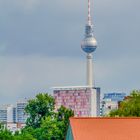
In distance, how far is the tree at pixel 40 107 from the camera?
12038cm

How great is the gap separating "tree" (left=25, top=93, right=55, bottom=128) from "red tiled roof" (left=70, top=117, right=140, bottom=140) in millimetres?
58579

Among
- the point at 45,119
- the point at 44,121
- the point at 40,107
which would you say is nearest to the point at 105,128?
the point at 44,121

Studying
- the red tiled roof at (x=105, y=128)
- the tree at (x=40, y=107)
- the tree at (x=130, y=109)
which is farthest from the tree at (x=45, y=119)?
the red tiled roof at (x=105, y=128)

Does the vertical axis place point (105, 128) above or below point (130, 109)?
below

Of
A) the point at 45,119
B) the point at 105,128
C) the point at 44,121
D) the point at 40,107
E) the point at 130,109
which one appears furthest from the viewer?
the point at 40,107

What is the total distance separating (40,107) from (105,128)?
60.6 meters

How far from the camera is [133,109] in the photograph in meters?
90.4

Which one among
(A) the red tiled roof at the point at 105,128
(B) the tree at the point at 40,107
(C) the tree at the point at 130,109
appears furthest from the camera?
(B) the tree at the point at 40,107

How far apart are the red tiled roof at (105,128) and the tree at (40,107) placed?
58.6 m

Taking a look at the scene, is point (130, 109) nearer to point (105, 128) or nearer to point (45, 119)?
point (45, 119)

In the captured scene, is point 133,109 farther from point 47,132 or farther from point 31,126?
point 31,126

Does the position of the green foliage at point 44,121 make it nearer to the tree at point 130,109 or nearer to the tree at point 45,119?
the tree at point 45,119

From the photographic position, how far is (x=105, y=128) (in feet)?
199

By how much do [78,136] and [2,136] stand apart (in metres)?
37.1
